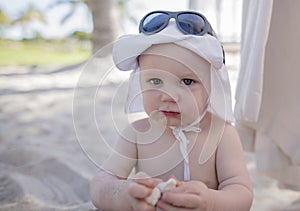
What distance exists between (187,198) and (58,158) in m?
0.98

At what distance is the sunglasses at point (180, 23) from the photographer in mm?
887

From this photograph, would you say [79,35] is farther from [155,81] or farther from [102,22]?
[155,81]

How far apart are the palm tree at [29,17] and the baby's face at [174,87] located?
11.9 m

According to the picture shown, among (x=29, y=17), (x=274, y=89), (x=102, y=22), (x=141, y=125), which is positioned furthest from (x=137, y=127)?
(x=29, y=17)

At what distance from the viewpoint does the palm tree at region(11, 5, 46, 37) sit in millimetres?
12219

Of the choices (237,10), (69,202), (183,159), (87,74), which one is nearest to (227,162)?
(183,159)

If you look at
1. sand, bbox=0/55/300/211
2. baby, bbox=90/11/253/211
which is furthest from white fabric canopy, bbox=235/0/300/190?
baby, bbox=90/11/253/211

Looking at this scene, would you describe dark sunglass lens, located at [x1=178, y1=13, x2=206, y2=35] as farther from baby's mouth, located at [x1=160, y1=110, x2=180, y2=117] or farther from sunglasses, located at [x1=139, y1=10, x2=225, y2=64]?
baby's mouth, located at [x1=160, y1=110, x2=180, y2=117]

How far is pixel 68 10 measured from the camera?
9203mm

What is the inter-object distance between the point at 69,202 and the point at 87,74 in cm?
55

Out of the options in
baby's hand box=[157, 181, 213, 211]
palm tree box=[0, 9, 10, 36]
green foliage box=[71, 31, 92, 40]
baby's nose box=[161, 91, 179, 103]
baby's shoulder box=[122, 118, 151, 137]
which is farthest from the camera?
green foliage box=[71, 31, 92, 40]

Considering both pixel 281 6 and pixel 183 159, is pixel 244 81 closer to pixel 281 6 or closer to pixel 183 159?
pixel 281 6

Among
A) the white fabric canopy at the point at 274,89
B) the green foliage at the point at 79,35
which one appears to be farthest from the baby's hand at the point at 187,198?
the green foliage at the point at 79,35

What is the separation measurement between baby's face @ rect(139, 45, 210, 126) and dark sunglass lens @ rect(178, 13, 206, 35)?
0.19 feet
